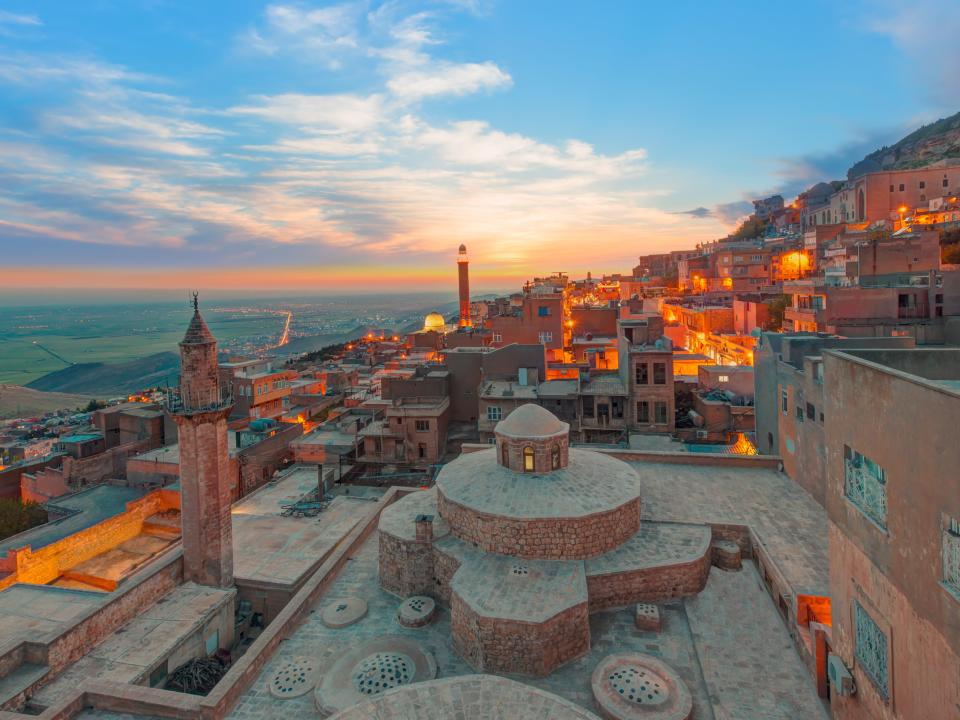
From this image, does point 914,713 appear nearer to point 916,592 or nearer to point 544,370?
point 916,592

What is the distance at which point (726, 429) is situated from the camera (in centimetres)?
2866

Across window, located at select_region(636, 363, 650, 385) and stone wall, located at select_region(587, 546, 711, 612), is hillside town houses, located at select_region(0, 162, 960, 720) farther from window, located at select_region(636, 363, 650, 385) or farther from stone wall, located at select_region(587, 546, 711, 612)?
window, located at select_region(636, 363, 650, 385)

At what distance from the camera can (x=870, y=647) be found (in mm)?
7914

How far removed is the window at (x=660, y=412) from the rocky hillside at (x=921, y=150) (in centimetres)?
9014

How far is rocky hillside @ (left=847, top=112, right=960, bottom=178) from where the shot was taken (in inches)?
3484

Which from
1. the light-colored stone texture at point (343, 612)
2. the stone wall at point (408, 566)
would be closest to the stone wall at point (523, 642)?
the stone wall at point (408, 566)

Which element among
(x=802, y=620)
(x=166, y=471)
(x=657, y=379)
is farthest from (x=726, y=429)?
(x=166, y=471)

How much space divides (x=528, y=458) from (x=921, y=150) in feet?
415

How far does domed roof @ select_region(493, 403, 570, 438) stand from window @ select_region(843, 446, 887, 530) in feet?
27.6

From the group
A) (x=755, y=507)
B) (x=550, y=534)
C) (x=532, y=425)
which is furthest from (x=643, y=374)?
(x=550, y=534)

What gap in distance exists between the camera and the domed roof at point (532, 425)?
1609 centimetres

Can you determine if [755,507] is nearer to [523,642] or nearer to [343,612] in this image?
[523,642]

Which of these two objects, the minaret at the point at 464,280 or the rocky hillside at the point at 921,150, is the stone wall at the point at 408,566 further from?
the rocky hillside at the point at 921,150

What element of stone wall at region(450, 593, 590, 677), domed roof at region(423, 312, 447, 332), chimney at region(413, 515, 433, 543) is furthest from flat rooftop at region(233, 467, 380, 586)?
domed roof at region(423, 312, 447, 332)
